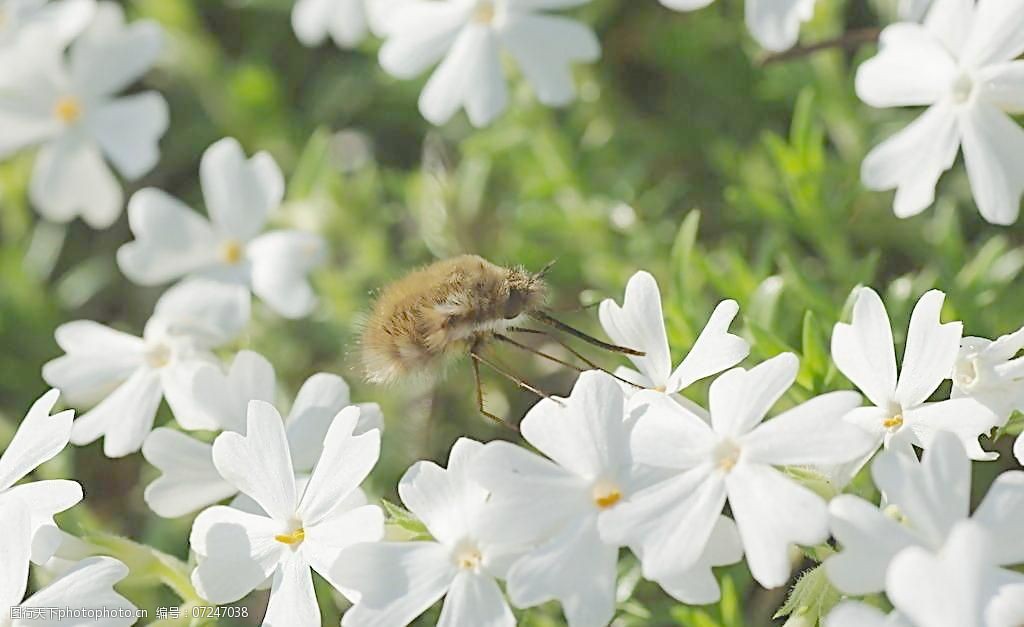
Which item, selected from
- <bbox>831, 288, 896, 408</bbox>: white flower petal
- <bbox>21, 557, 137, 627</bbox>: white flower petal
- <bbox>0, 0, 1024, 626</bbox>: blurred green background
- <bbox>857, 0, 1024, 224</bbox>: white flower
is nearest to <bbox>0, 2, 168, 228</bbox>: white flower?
<bbox>0, 0, 1024, 626</bbox>: blurred green background

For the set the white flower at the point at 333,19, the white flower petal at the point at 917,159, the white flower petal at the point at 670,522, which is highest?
the white flower petal at the point at 917,159

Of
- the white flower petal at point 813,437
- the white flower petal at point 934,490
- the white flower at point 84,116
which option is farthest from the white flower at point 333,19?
the white flower petal at point 934,490

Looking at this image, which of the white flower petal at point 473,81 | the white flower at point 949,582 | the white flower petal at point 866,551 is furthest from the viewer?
the white flower petal at point 473,81

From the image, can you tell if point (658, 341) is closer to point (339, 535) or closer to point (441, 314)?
point (441, 314)

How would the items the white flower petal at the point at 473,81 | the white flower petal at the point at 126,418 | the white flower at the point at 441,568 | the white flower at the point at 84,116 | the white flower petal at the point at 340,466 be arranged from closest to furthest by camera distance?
1. the white flower at the point at 441,568
2. the white flower petal at the point at 340,466
3. the white flower petal at the point at 126,418
4. the white flower petal at the point at 473,81
5. the white flower at the point at 84,116

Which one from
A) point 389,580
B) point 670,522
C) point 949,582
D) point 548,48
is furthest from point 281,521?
point 548,48

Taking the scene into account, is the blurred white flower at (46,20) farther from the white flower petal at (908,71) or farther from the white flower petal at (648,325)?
the white flower petal at (908,71)

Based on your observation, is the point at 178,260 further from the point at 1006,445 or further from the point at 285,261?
the point at 1006,445
